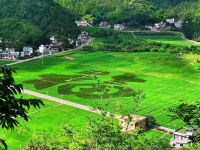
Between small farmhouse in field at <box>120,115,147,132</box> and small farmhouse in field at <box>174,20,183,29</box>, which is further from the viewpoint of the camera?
small farmhouse in field at <box>174,20,183,29</box>

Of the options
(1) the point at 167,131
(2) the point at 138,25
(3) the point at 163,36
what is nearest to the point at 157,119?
(1) the point at 167,131

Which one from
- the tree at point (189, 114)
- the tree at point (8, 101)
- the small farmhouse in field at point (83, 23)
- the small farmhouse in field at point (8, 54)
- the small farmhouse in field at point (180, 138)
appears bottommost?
the small farmhouse in field at point (8, 54)

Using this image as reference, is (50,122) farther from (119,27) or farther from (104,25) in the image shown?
(104,25)

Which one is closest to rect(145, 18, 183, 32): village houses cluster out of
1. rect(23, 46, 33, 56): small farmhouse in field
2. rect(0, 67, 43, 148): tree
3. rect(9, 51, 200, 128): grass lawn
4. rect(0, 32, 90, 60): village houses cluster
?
rect(0, 32, 90, 60): village houses cluster

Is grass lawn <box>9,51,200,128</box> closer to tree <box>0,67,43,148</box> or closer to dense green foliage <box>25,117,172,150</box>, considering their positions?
dense green foliage <box>25,117,172,150</box>

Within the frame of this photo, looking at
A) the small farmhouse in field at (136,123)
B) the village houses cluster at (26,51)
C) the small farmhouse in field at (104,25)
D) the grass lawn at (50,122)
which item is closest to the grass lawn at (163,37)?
the small farmhouse in field at (104,25)

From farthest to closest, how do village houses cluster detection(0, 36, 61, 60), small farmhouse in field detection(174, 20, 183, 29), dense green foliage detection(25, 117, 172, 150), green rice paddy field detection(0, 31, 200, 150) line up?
small farmhouse in field detection(174, 20, 183, 29), village houses cluster detection(0, 36, 61, 60), green rice paddy field detection(0, 31, 200, 150), dense green foliage detection(25, 117, 172, 150)

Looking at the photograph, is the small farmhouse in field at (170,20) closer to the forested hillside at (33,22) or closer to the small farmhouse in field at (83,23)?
the small farmhouse in field at (83,23)
